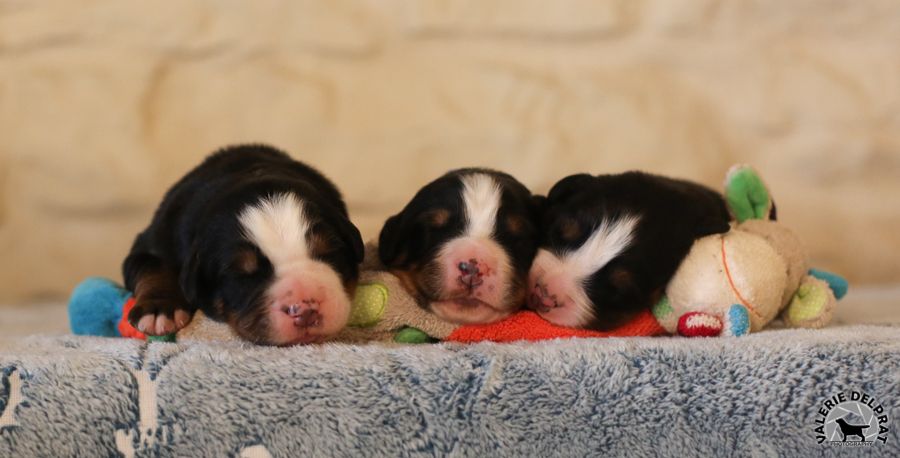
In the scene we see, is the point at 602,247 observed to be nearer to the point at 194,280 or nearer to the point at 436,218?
the point at 436,218

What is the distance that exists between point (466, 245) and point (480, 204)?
153 millimetres

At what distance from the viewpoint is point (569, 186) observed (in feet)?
7.73

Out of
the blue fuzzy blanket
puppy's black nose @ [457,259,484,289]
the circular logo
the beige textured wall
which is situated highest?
→ the beige textured wall

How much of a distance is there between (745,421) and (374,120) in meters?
2.40

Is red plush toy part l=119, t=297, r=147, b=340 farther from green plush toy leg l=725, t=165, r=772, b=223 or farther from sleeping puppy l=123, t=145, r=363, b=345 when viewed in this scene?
green plush toy leg l=725, t=165, r=772, b=223

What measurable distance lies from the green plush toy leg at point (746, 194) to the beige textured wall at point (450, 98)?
1.05 metres

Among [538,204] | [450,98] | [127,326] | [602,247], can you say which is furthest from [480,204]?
[450,98]

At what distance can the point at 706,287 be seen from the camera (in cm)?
203

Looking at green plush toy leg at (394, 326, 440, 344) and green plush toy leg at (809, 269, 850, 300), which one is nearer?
green plush toy leg at (394, 326, 440, 344)

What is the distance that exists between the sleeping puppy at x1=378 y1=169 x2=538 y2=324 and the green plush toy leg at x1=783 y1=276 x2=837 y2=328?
705mm

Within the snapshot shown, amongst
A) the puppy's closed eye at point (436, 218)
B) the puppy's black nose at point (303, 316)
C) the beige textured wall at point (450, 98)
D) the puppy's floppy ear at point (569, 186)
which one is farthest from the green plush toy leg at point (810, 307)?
the beige textured wall at point (450, 98)

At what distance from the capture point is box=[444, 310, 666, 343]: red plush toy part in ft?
6.73

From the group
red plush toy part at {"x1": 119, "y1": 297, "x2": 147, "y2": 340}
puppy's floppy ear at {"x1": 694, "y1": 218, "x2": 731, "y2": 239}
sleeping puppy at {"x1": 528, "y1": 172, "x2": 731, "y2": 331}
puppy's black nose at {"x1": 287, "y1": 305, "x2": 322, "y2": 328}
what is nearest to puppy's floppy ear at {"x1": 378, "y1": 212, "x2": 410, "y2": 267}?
sleeping puppy at {"x1": 528, "y1": 172, "x2": 731, "y2": 331}

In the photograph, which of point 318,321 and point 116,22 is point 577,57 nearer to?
point 116,22
